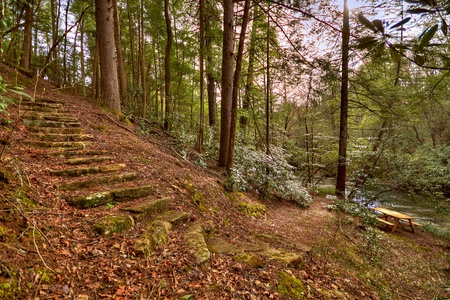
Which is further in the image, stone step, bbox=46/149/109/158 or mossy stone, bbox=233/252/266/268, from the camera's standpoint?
stone step, bbox=46/149/109/158

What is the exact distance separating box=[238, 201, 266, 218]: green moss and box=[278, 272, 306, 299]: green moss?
2896mm

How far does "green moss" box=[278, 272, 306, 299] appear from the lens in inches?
91.2

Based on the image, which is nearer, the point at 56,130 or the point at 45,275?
the point at 45,275

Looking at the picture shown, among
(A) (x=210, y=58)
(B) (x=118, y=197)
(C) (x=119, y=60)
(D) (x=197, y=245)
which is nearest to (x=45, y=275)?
(D) (x=197, y=245)

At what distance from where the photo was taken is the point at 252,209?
5805 millimetres

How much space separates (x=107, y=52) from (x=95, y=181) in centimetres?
503

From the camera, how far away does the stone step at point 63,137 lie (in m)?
4.14

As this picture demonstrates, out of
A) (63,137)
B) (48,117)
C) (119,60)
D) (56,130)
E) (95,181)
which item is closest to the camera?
(95,181)

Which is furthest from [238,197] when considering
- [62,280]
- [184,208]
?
[62,280]

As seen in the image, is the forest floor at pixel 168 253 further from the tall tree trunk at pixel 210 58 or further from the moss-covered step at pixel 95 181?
the tall tree trunk at pixel 210 58

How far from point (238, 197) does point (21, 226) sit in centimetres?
459

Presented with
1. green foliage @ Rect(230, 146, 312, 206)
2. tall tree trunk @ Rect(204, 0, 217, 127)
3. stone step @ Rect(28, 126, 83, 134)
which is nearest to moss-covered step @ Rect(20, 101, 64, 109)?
stone step @ Rect(28, 126, 83, 134)

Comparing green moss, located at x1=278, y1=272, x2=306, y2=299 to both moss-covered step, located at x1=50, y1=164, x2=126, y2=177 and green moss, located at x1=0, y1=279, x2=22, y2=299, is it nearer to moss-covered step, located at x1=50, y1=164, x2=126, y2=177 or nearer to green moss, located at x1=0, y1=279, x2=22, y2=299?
green moss, located at x1=0, y1=279, x2=22, y2=299

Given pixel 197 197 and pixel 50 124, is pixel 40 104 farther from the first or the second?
pixel 197 197
